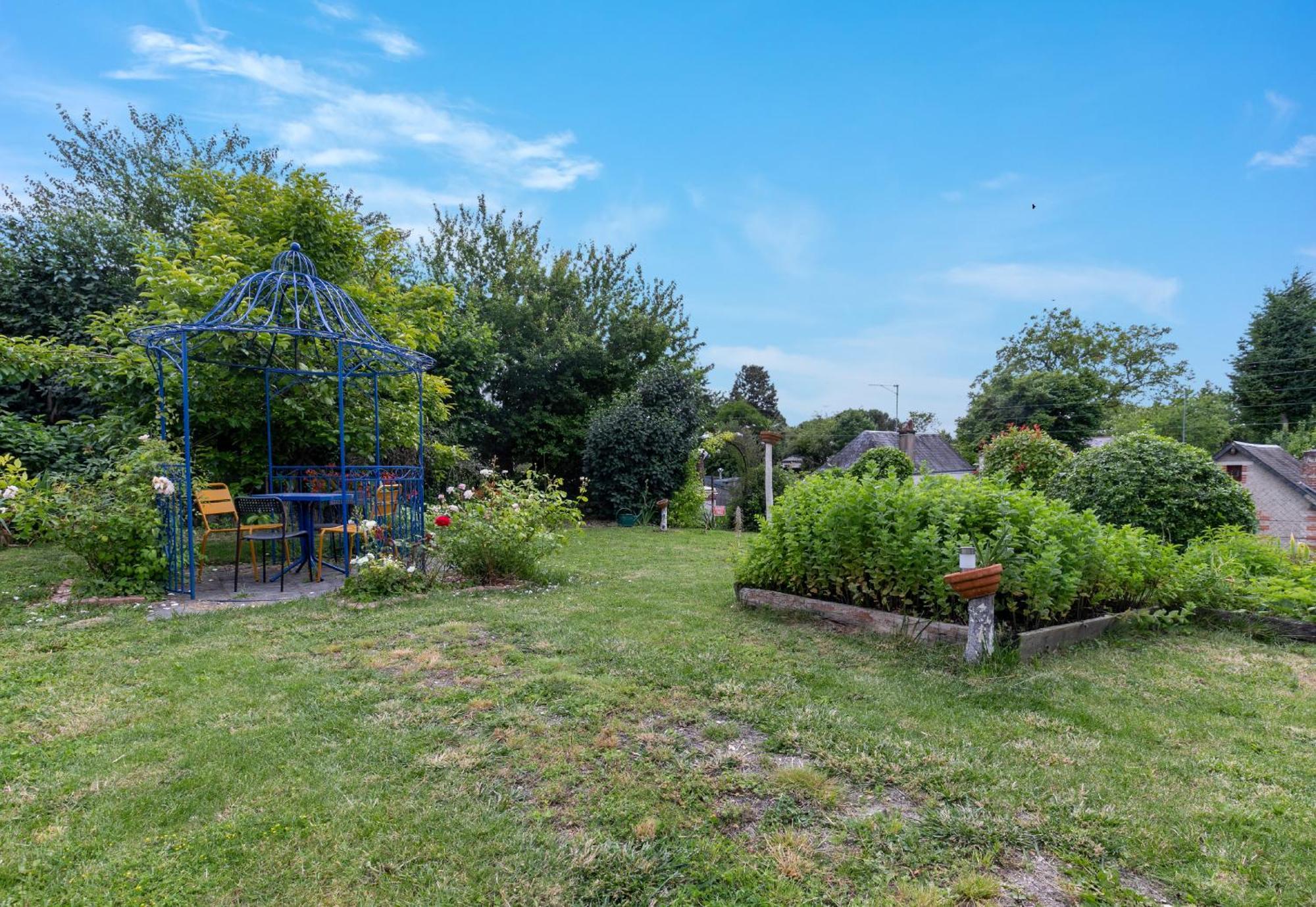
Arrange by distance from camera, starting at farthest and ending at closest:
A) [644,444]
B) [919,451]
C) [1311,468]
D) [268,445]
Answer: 1. [919,451]
2. [644,444]
3. [1311,468]
4. [268,445]

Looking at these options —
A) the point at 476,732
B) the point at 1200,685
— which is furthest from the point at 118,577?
the point at 1200,685

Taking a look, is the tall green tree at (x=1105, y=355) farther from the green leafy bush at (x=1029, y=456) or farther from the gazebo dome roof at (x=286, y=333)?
the gazebo dome roof at (x=286, y=333)

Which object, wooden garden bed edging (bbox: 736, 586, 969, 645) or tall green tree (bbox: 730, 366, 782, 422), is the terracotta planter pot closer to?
wooden garden bed edging (bbox: 736, 586, 969, 645)

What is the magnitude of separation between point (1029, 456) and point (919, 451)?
55.3ft

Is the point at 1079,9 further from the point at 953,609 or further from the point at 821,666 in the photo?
the point at 821,666

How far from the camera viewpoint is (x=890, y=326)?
1392cm

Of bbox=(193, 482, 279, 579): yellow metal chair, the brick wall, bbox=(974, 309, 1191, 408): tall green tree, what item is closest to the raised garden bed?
bbox=(193, 482, 279, 579): yellow metal chair

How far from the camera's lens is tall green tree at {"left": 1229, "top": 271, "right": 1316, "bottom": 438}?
2764 cm

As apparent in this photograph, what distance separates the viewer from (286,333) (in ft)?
17.1

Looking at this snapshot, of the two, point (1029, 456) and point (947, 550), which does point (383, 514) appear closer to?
point (947, 550)

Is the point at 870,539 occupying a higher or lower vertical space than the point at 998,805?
higher

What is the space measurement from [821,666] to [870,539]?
1.17m

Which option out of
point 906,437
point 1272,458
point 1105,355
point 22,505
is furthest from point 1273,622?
point 1105,355

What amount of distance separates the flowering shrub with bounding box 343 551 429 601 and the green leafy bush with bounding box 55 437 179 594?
61.1 inches
